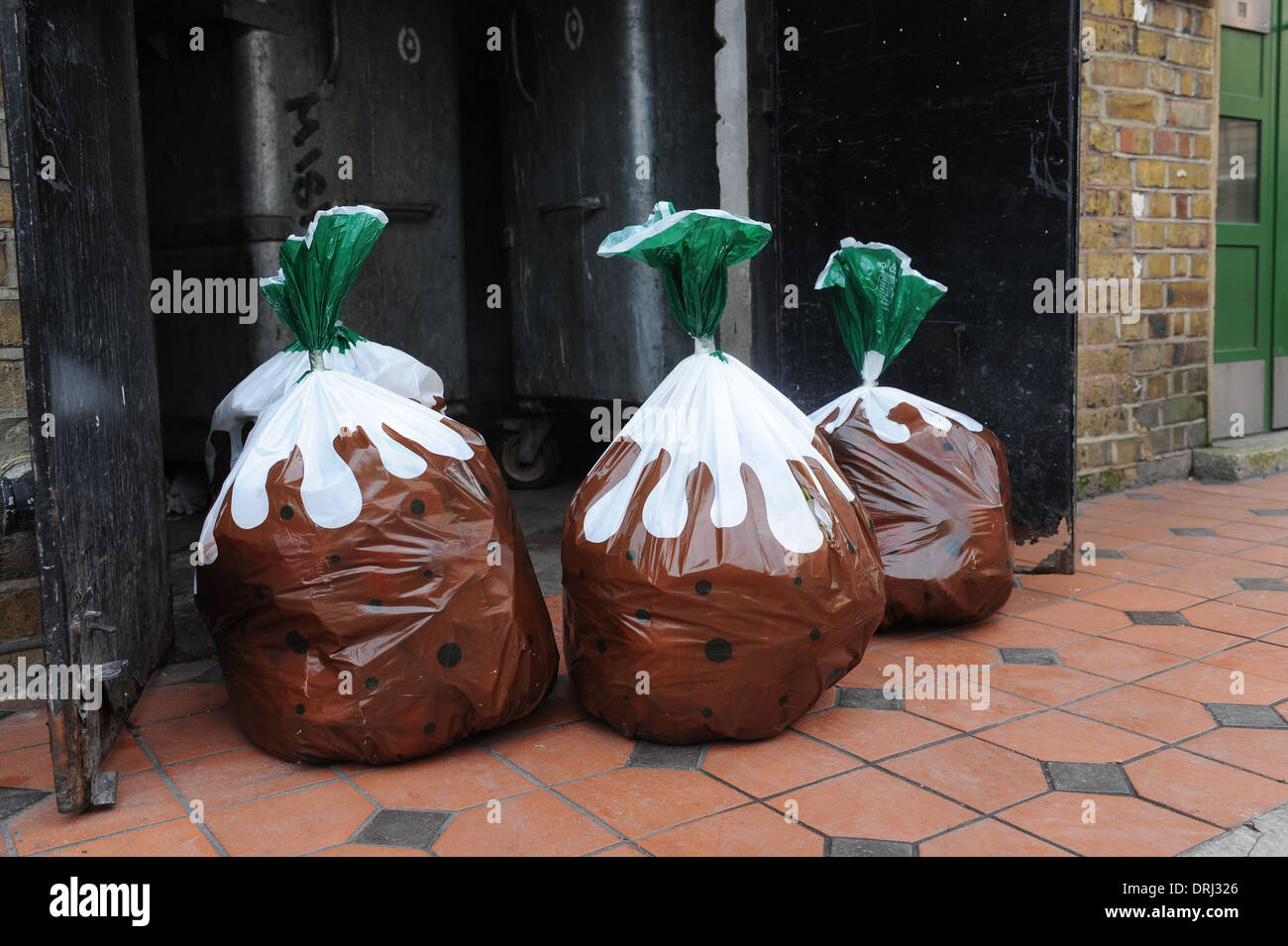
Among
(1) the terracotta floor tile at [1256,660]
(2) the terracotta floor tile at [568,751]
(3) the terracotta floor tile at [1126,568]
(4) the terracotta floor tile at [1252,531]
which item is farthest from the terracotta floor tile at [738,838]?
(4) the terracotta floor tile at [1252,531]

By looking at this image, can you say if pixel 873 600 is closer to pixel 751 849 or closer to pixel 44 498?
pixel 751 849

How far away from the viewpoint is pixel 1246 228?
19.8ft

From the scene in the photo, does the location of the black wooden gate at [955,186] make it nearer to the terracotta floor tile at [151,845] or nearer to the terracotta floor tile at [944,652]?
the terracotta floor tile at [944,652]

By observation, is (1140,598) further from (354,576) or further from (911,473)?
(354,576)

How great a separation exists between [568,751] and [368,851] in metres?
0.56

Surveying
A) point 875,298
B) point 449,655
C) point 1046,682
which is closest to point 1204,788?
point 1046,682

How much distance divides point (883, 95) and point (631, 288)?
51.4 inches

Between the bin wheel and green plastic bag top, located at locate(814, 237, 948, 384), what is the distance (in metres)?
2.46

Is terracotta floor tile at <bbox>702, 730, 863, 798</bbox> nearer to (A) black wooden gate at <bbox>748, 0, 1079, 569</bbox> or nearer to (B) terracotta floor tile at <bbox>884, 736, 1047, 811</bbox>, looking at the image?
(B) terracotta floor tile at <bbox>884, 736, 1047, 811</bbox>

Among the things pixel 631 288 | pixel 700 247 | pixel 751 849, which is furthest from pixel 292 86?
pixel 751 849

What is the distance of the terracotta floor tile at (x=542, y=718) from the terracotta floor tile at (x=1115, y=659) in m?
1.28

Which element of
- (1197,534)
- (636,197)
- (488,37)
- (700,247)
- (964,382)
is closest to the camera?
(700,247)

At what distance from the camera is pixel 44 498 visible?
6.89ft

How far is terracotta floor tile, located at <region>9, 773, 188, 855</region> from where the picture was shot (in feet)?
6.90
